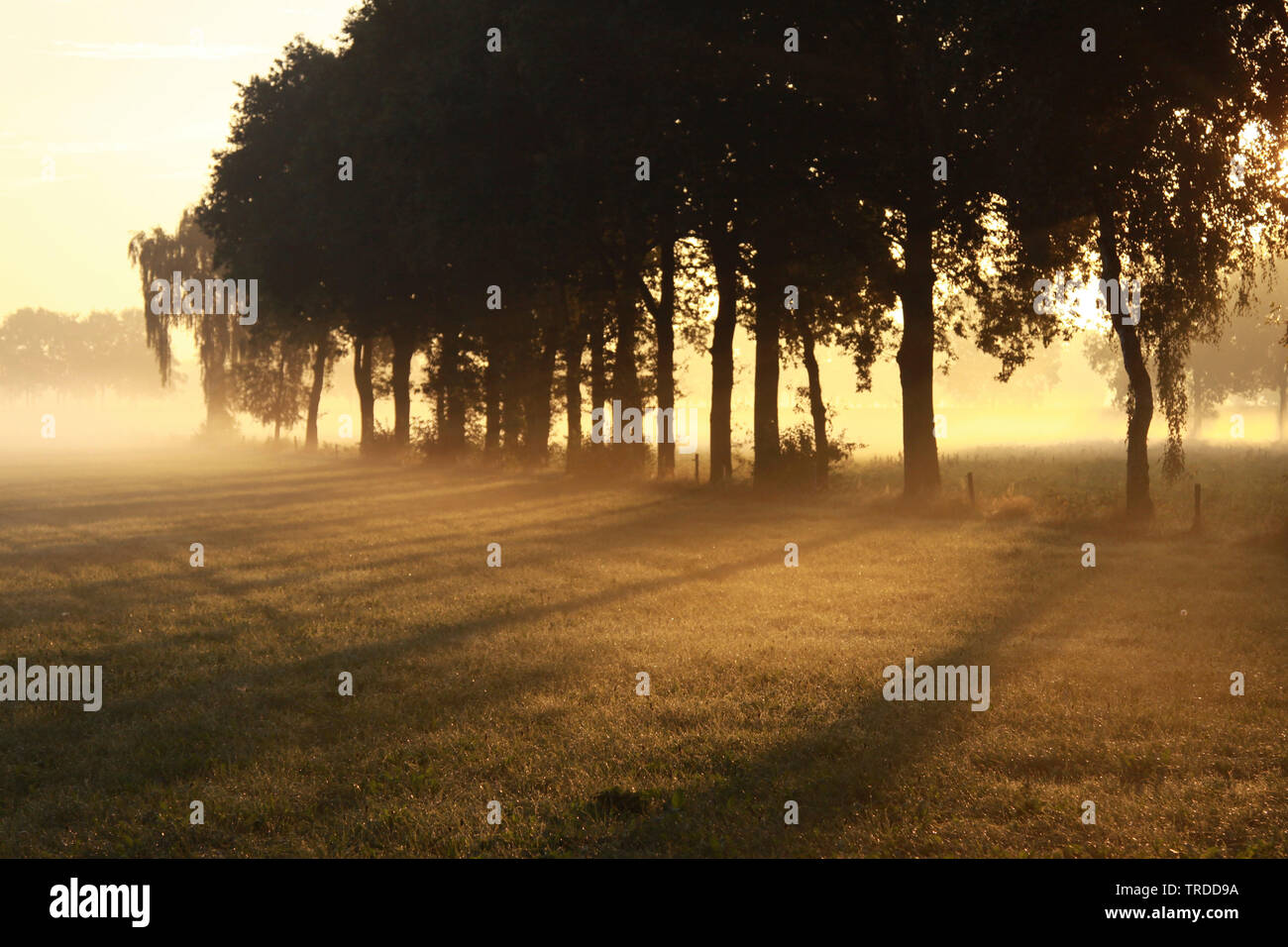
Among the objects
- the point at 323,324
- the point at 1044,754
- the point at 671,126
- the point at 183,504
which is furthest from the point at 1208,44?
the point at 323,324

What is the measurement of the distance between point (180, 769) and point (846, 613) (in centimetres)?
902

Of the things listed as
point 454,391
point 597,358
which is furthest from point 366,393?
point 597,358

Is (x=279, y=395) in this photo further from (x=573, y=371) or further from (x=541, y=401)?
(x=573, y=371)

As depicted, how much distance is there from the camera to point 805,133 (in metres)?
28.8

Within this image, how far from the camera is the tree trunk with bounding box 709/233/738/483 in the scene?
3672 centimetres

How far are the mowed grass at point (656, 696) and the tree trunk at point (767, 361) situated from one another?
901 cm

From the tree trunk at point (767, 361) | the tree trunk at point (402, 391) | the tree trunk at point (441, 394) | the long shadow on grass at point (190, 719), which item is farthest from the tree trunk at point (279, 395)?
the long shadow on grass at point (190, 719)

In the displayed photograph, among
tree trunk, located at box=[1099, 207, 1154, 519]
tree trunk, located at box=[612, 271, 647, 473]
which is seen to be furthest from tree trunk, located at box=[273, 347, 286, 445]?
tree trunk, located at box=[1099, 207, 1154, 519]

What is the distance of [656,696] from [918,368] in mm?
21148

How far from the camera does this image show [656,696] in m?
11.0

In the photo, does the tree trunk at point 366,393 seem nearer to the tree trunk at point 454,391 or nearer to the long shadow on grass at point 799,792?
the tree trunk at point 454,391

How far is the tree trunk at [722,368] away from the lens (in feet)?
120

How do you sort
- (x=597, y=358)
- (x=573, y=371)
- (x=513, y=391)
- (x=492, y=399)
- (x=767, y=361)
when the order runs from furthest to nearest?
(x=492, y=399) → (x=513, y=391) → (x=573, y=371) → (x=597, y=358) → (x=767, y=361)

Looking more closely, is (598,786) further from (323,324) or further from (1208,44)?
(323,324)
